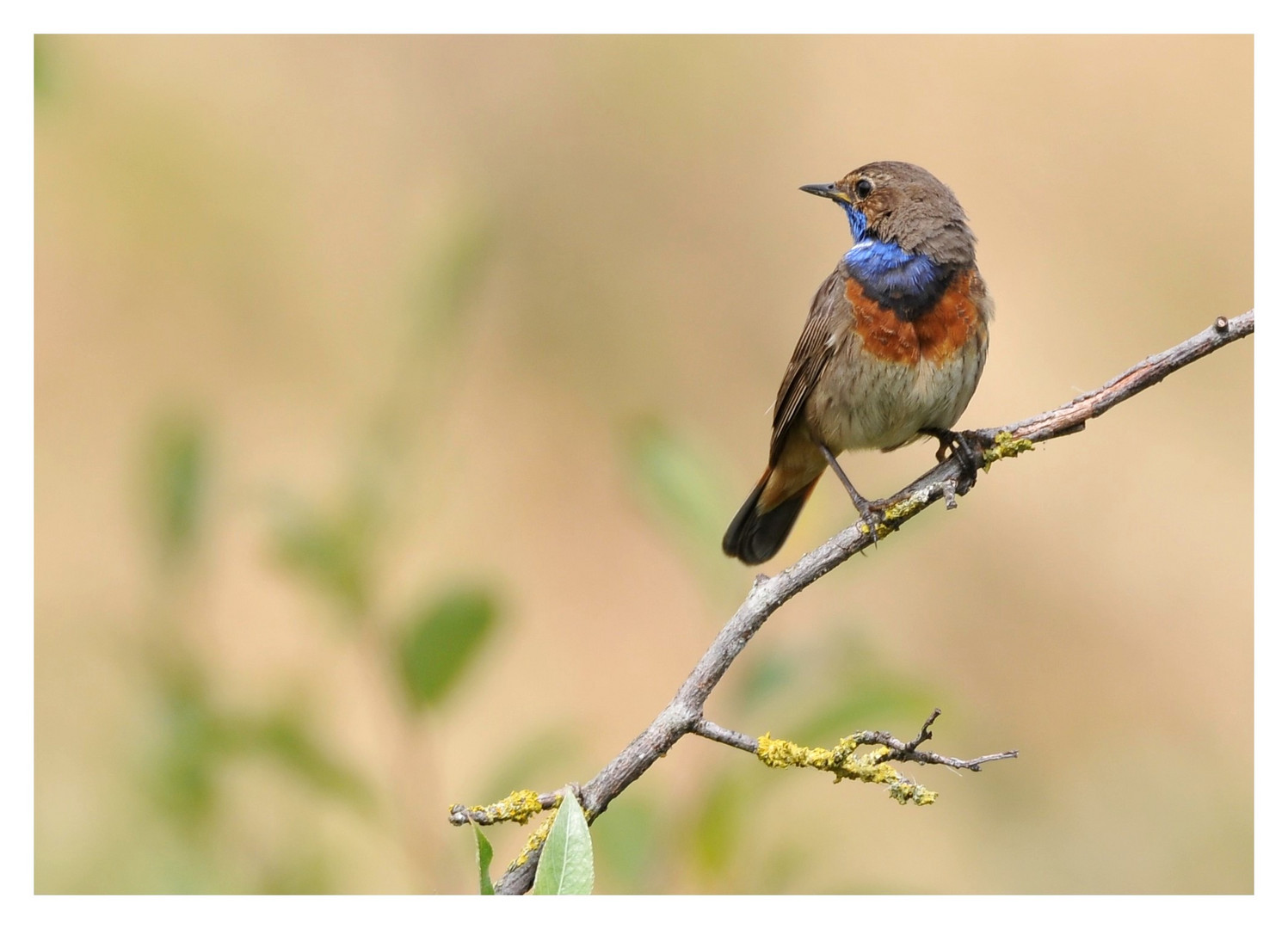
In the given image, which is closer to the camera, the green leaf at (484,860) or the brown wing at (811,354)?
the green leaf at (484,860)

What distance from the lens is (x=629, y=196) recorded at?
8.55m

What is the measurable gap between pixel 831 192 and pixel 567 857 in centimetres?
353

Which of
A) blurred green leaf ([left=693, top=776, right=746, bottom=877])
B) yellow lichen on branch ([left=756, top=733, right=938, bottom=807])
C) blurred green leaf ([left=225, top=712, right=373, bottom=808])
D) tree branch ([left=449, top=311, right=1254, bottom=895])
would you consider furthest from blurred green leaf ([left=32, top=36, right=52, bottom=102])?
blurred green leaf ([left=693, top=776, right=746, bottom=877])

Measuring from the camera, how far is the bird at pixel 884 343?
412cm

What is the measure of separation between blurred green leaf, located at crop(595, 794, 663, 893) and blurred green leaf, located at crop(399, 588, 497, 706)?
51cm

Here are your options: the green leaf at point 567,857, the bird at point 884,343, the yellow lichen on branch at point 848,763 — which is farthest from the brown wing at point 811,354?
the green leaf at point 567,857

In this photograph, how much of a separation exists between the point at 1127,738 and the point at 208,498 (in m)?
5.93

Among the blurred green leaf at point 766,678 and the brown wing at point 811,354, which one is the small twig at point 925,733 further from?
the brown wing at point 811,354

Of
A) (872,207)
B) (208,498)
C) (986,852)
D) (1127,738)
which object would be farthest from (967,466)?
(1127,738)

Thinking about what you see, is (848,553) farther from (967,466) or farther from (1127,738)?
(1127,738)

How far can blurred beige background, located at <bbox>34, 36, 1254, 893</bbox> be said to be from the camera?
3295 millimetres

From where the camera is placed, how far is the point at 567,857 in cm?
169

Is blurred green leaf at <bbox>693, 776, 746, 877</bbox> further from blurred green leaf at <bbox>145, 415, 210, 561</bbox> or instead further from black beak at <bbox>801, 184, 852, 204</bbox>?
black beak at <bbox>801, 184, 852, 204</bbox>

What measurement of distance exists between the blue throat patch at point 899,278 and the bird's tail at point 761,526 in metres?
0.75
